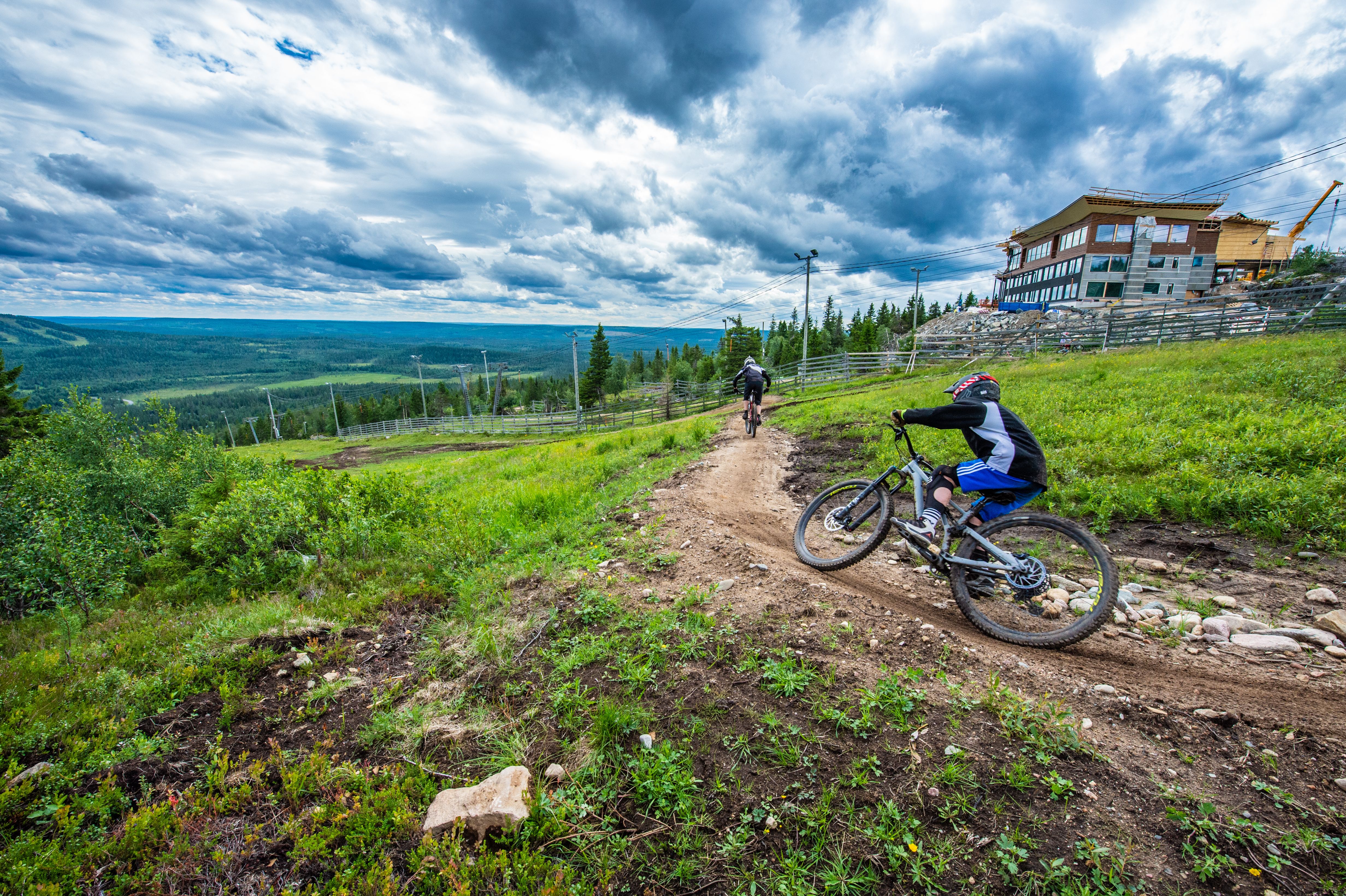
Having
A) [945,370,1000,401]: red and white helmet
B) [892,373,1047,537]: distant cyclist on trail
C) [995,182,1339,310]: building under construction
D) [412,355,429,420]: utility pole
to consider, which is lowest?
[412,355,429,420]: utility pole

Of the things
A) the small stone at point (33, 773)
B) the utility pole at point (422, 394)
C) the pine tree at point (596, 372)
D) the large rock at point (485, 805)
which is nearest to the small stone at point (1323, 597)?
the large rock at point (485, 805)

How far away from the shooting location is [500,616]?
211 inches

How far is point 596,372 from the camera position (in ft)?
235

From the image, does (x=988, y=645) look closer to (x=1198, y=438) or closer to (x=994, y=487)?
(x=994, y=487)

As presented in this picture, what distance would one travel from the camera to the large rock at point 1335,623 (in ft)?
13.0

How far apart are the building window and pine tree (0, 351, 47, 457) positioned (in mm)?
81656

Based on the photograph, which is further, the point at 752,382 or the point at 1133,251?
the point at 1133,251

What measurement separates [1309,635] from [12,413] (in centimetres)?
5041

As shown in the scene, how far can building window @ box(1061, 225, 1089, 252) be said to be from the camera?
5275cm

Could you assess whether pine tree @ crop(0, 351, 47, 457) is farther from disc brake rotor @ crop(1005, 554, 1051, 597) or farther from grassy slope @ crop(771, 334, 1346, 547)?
grassy slope @ crop(771, 334, 1346, 547)

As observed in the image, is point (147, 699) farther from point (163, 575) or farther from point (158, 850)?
point (163, 575)

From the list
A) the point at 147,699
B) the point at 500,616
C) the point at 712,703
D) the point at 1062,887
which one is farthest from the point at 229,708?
the point at 1062,887

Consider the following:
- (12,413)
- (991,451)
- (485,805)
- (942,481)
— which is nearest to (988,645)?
(942,481)

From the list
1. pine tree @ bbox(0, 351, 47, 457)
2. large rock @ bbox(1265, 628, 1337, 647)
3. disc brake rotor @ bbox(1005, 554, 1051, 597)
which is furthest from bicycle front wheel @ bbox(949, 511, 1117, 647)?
pine tree @ bbox(0, 351, 47, 457)
